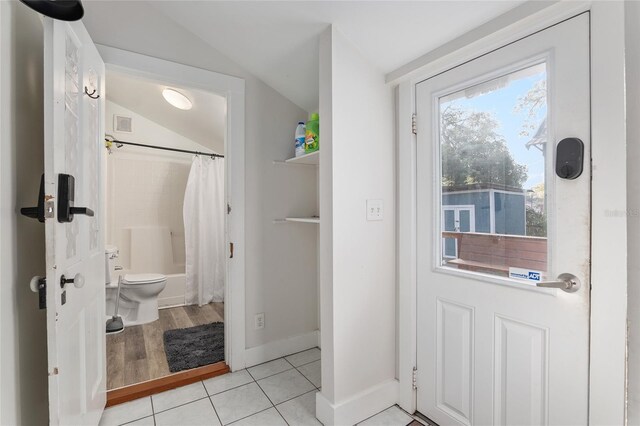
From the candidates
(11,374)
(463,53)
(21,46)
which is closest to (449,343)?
(463,53)

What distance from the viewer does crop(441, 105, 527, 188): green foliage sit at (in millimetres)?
1239

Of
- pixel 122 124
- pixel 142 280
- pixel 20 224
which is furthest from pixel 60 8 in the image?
pixel 122 124

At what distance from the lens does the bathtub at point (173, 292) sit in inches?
132

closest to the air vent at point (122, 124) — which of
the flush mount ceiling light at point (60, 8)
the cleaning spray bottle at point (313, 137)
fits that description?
the cleaning spray bottle at point (313, 137)

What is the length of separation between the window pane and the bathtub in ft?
10.2

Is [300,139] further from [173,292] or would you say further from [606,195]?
[173,292]

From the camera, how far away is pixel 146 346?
2.37 m

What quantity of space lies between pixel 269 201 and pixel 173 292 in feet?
6.83

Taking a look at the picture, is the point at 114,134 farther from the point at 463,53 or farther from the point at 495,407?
the point at 495,407

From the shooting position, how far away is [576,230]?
1041 mm

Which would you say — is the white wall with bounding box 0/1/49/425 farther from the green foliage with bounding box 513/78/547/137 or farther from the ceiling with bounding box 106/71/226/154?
the green foliage with bounding box 513/78/547/137

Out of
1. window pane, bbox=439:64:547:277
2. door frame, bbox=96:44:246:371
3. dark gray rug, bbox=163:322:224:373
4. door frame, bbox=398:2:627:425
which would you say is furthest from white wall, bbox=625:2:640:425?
dark gray rug, bbox=163:322:224:373

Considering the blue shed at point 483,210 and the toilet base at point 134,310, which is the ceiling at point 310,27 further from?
the toilet base at point 134,310

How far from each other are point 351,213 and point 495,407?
3.55 feet
